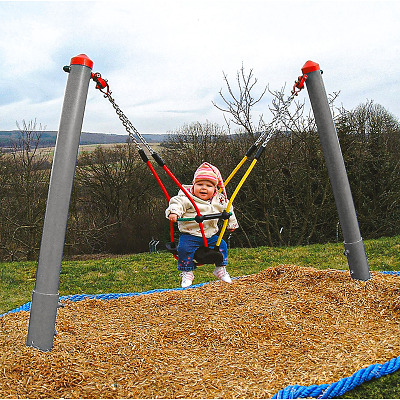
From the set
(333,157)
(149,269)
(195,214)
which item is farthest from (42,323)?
(149,269)

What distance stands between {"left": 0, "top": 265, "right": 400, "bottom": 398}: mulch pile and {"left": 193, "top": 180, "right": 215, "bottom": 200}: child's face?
43.1 inches

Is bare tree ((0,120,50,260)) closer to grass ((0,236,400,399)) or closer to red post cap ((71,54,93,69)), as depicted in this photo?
grass ((0,236,400,399))

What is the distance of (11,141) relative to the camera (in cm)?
1323

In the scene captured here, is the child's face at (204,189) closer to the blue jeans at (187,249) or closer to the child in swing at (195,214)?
the child in swing at (195,214)

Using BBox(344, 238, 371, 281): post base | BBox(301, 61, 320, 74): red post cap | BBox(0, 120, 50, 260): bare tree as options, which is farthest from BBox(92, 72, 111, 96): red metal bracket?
BBox(0, 120, 50, 260): bare tree

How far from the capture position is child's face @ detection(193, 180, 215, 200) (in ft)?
14.3

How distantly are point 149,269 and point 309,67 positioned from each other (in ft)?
14.7

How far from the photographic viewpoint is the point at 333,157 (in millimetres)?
4430

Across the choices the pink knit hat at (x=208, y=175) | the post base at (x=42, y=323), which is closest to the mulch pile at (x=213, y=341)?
the post base at (x=42, y=323)

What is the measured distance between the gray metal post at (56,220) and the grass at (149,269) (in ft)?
7.93

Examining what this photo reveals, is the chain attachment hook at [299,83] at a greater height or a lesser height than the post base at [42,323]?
greater

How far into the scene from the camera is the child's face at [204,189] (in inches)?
172

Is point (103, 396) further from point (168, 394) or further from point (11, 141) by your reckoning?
point (11, 141)

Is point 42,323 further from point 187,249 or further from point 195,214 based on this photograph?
point 195,214
